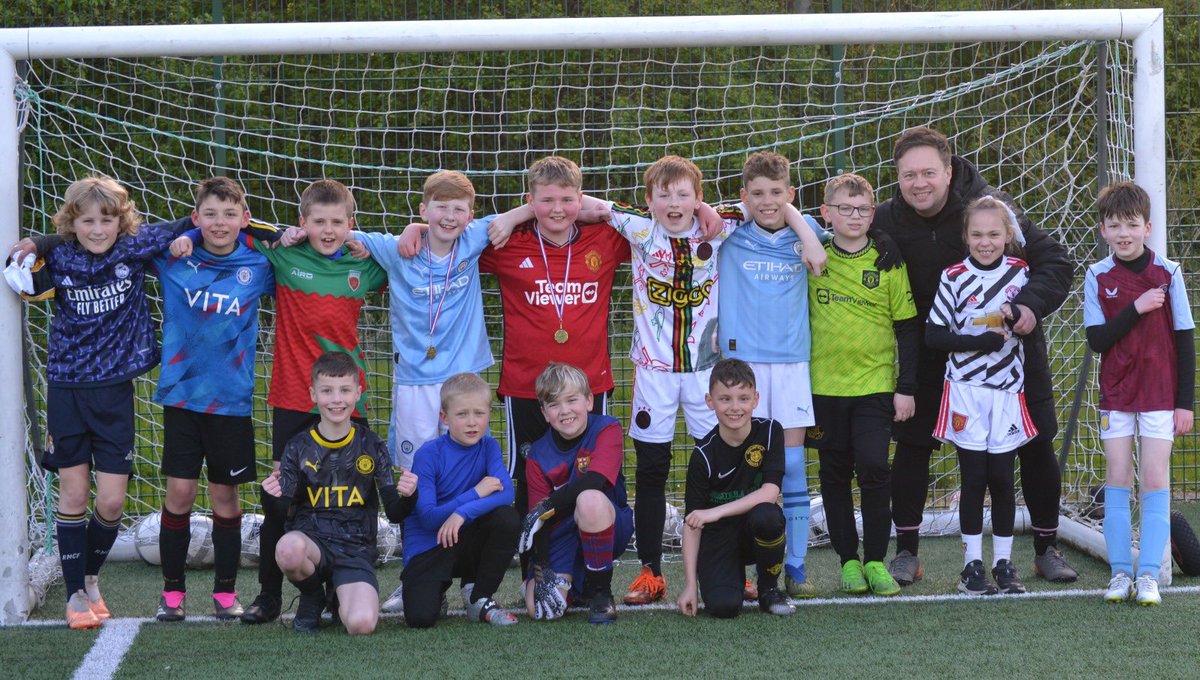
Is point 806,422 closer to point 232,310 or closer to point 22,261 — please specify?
point 232,310

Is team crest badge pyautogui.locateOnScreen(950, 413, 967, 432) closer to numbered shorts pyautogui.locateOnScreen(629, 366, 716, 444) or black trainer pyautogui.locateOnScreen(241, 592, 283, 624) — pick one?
numbered shorts pyautogui.locateOnScreen(629, 366, 716, 444)

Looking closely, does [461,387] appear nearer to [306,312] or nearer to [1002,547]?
[306,312]

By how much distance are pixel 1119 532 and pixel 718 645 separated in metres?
1.64

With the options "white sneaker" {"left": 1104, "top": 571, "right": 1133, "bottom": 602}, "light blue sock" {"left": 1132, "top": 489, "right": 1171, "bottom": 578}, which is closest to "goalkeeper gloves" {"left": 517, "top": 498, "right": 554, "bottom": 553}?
"white sneaker" {"left": 1104, "top": 571, "right": 1133, "bottom": 602}

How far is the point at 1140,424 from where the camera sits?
14.4 ft

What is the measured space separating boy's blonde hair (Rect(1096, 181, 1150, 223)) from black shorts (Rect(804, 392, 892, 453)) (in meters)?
1.05

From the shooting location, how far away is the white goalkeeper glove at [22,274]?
4309 millimetres

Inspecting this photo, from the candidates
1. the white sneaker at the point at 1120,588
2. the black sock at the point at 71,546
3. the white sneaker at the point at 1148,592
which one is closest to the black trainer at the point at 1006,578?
the white sneaker at the point at 1120,588

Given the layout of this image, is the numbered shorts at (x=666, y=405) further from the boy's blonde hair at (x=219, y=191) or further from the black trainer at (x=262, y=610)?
the boy's blonde hair at (x=219, y=191)

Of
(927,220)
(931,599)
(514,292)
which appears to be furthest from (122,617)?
(927,220)

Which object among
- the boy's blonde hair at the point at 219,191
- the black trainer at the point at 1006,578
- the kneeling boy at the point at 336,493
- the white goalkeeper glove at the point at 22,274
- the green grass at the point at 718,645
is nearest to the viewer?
the green grass at the point at 718,645

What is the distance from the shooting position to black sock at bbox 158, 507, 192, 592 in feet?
14.7

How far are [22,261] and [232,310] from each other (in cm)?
75

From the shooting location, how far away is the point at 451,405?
4.31 meters
